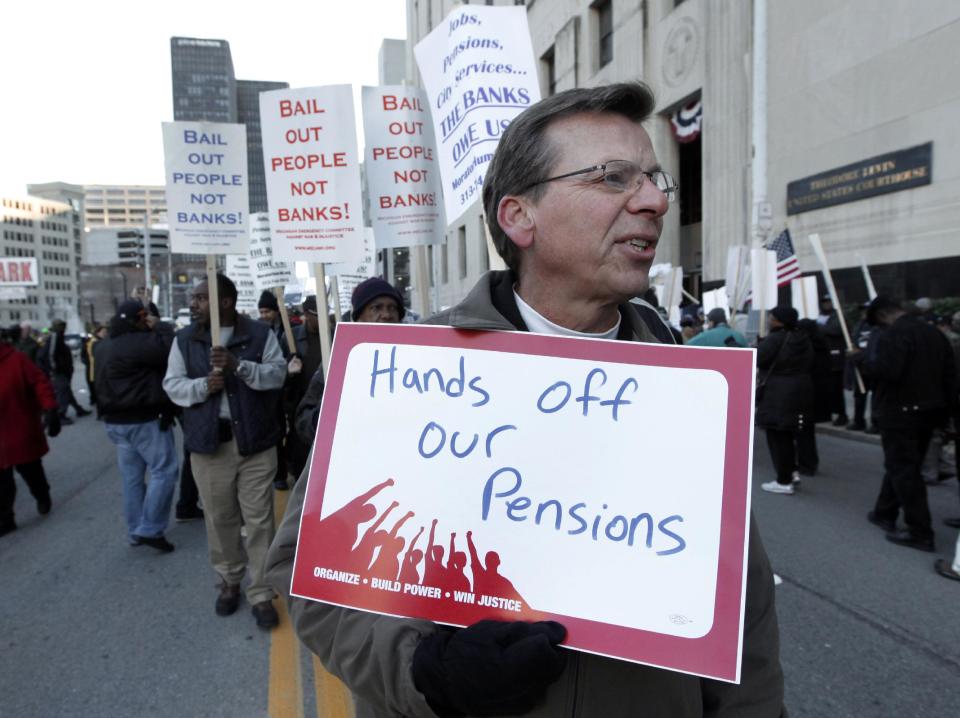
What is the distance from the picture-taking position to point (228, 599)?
13.5ft

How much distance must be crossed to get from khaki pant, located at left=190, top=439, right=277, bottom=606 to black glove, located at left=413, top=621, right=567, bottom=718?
10.7 ft

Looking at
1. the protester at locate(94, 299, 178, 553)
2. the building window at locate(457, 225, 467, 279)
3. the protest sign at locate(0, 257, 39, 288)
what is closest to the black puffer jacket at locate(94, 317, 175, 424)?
the protester at locate(94, 299, 178, 553)

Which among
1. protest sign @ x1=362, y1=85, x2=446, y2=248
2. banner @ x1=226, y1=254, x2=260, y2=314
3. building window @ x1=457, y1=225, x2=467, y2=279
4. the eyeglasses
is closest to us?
the eyeglasses

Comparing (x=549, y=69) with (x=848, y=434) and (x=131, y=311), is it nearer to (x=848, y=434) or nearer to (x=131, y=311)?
(x=848, y=434)

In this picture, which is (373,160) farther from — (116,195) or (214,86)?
(116,195)

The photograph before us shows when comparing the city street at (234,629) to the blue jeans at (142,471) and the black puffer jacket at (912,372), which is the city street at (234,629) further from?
the black puffer jacket at (912,372)

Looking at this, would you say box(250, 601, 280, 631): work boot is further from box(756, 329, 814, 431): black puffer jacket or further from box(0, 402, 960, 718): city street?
box(756, 329, 814, 431): black puffer jacket

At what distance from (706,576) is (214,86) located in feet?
464

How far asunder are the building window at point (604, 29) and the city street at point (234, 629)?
63.9ft

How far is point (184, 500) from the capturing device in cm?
618

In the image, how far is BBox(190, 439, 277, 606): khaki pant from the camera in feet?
13.4

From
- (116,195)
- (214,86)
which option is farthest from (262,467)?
(116,195)

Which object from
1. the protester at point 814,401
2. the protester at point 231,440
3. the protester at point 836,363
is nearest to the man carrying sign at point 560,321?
the protester at point 231,440

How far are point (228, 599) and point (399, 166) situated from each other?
3.02 m
